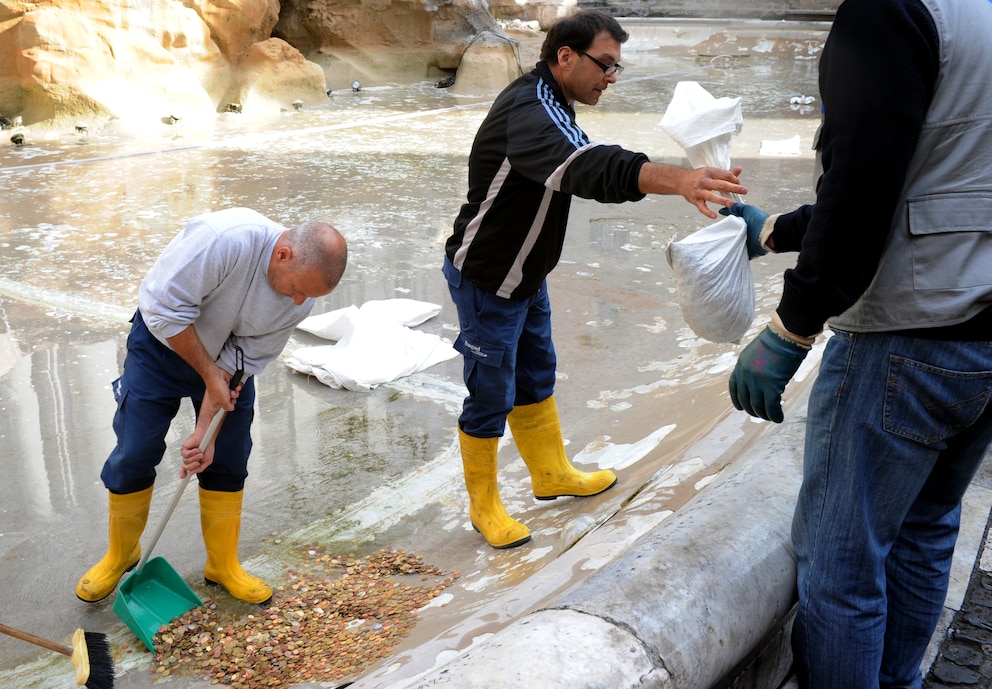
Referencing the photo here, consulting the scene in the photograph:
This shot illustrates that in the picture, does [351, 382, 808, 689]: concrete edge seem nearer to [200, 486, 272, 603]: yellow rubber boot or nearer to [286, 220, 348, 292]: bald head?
[200, 486, 272, 603]: yellow rubber boot

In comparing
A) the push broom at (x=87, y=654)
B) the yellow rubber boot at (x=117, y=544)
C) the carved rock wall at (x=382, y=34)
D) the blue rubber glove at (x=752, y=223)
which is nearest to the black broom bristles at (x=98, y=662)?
the push broom at (x=87, y=654)

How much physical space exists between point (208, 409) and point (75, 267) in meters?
3.28

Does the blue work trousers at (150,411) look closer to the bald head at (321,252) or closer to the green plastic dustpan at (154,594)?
the green plastic dustpan at (154,594)

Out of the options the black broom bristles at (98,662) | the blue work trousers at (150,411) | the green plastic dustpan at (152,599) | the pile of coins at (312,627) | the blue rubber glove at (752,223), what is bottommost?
the pile of coins at (312,627)

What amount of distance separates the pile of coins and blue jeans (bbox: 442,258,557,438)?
21.8 inches

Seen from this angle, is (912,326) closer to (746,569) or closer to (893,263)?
(893,263)

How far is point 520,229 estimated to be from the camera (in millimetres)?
2984

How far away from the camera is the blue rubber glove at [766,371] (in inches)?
72.7

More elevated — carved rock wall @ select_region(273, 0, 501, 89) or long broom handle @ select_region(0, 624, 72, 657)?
carved rock wall @ select_region(273, 0, 501, 89)

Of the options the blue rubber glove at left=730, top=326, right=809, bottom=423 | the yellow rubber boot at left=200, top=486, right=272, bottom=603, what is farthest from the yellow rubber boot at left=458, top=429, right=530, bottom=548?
the blue rubber glove at left=730, top=326, right=809, bottom=423

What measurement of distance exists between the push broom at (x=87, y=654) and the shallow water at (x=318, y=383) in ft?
0.74

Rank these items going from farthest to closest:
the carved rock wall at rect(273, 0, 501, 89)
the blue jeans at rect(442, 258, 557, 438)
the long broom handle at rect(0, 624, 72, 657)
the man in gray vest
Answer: the carved rock wall at rect(273, 0, 501, 89)
the blue jeans at rect(442, 258, 557, 438)
the long broom handle at rect(0, 624, 72, 657)
the man in gray vest

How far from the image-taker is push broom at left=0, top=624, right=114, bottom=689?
236 centimetres

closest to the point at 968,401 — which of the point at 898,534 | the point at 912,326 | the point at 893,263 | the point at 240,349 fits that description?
the point at 912,326
